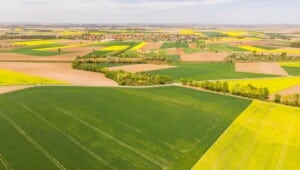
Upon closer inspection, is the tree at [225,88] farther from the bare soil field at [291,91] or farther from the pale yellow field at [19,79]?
the pale yellow field at [19,79]

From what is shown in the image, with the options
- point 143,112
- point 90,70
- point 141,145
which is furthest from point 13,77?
point 141,145

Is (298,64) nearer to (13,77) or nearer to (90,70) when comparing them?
(90,70)

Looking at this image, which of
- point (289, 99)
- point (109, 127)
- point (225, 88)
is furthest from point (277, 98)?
point (109, 127)

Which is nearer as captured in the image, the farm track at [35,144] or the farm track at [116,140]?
the farm track at [35,144]

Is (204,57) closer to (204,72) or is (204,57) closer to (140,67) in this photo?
(204,72)

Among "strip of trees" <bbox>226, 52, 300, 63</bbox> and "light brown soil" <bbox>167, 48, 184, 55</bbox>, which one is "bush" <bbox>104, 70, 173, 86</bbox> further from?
"light brown soil" <bbox>167, 48, 184, 55</bbox>

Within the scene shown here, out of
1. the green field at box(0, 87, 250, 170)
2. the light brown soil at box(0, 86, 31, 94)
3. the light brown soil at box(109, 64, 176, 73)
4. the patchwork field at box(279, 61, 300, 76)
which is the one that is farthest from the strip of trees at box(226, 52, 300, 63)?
the light brown soil at box(0, 86, 31, 94)

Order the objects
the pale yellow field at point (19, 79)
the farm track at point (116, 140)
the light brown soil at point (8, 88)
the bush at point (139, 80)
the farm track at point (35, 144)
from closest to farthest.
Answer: the farm track at point (35, 144), the farm track at point (116, 140), the light brown soil at point (8, 88), the pale yellow field at point (19, 79), the bush at point (139, 80)

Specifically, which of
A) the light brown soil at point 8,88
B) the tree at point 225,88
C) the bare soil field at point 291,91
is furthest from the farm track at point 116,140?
the bare soil field at point 291,91
